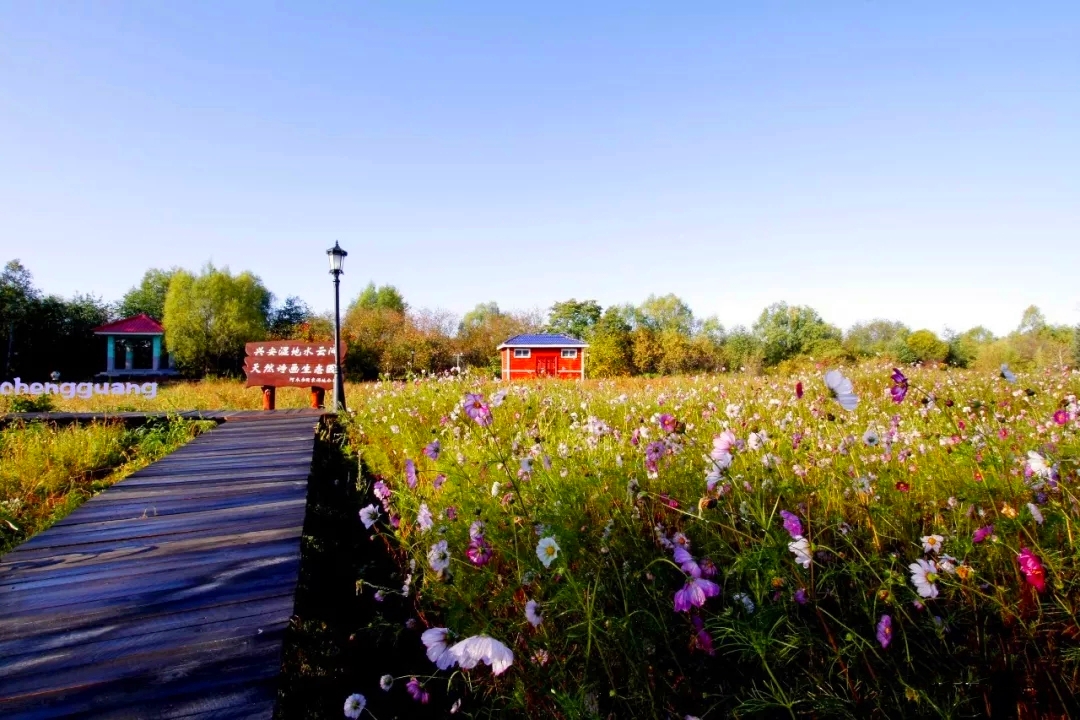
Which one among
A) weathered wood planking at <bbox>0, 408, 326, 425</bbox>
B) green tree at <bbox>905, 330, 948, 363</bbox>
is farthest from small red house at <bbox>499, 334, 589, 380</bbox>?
green tree at <bbox>905, 330, 948, 363</bbox>

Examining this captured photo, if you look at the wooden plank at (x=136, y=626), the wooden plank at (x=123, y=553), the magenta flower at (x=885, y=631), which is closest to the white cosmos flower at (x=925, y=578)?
the magenta flower at (x=885, y=631)

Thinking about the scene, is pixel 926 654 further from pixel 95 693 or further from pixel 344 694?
pixel 95 693

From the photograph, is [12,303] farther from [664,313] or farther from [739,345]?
[664,313]

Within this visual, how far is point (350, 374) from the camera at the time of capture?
23141mm

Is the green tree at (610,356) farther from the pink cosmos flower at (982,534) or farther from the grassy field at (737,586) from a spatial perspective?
the pink cosmos flower at (982,534)

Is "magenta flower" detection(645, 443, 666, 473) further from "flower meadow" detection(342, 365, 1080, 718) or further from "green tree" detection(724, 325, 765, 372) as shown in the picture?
"green tree" detection(724, 325, 765, 372)

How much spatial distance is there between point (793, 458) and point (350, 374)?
2267cm

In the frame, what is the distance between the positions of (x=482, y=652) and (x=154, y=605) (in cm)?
183

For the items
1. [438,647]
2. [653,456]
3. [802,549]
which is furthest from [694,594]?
[653,456]

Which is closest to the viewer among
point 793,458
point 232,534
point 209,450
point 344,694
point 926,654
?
point 926,654

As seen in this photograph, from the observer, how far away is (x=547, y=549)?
1480mm

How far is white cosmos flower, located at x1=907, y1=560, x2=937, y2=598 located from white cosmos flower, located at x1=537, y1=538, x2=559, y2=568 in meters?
0.90

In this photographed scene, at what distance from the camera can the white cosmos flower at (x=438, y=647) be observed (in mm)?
1145

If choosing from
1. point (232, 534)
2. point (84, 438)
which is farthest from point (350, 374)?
point (232, 534)
